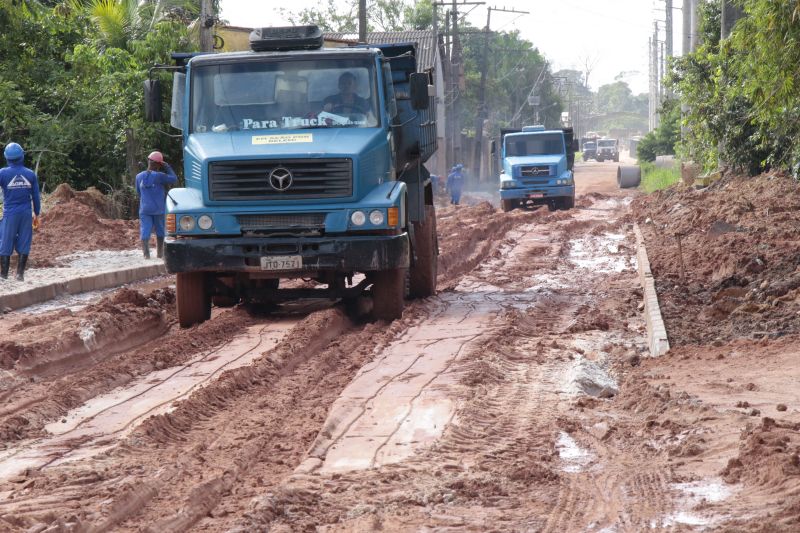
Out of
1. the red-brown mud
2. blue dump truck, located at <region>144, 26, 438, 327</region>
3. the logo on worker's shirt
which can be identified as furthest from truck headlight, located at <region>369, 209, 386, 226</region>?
the red-brown mud

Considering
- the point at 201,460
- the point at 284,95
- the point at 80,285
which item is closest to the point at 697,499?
the point at 201,460

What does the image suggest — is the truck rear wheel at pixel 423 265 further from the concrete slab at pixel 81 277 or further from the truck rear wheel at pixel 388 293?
the concrete slab at pixel 81 277

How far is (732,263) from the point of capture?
1451 cm

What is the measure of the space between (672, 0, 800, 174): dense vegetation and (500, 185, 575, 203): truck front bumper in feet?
13.1

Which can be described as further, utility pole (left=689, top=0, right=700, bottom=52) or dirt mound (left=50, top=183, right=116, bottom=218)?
utility pole (left=689, top=0, right=700, bottom=52)

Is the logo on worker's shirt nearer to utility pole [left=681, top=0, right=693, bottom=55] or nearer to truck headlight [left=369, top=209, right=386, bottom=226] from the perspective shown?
truck headlight [left=369, top=209, right=386, bottom=226]

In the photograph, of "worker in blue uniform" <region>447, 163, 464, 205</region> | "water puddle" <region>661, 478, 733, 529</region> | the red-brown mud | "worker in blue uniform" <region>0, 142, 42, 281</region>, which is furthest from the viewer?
"worker in blue uniform" <region>447, 163, 464, 205</region>

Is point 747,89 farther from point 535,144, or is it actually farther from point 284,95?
point 535,144

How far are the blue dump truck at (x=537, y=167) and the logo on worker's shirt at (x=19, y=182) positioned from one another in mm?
20110

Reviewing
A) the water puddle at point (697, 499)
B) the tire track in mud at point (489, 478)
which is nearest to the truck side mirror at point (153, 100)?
the tire track in mud at point (489, 478)

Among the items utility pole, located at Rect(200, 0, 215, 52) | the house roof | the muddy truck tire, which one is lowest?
the muddy truck tire

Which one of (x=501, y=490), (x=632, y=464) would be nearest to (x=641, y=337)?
(x=632, y=464)

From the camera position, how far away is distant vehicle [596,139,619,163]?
103m

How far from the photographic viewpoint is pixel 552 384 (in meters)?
8.77
